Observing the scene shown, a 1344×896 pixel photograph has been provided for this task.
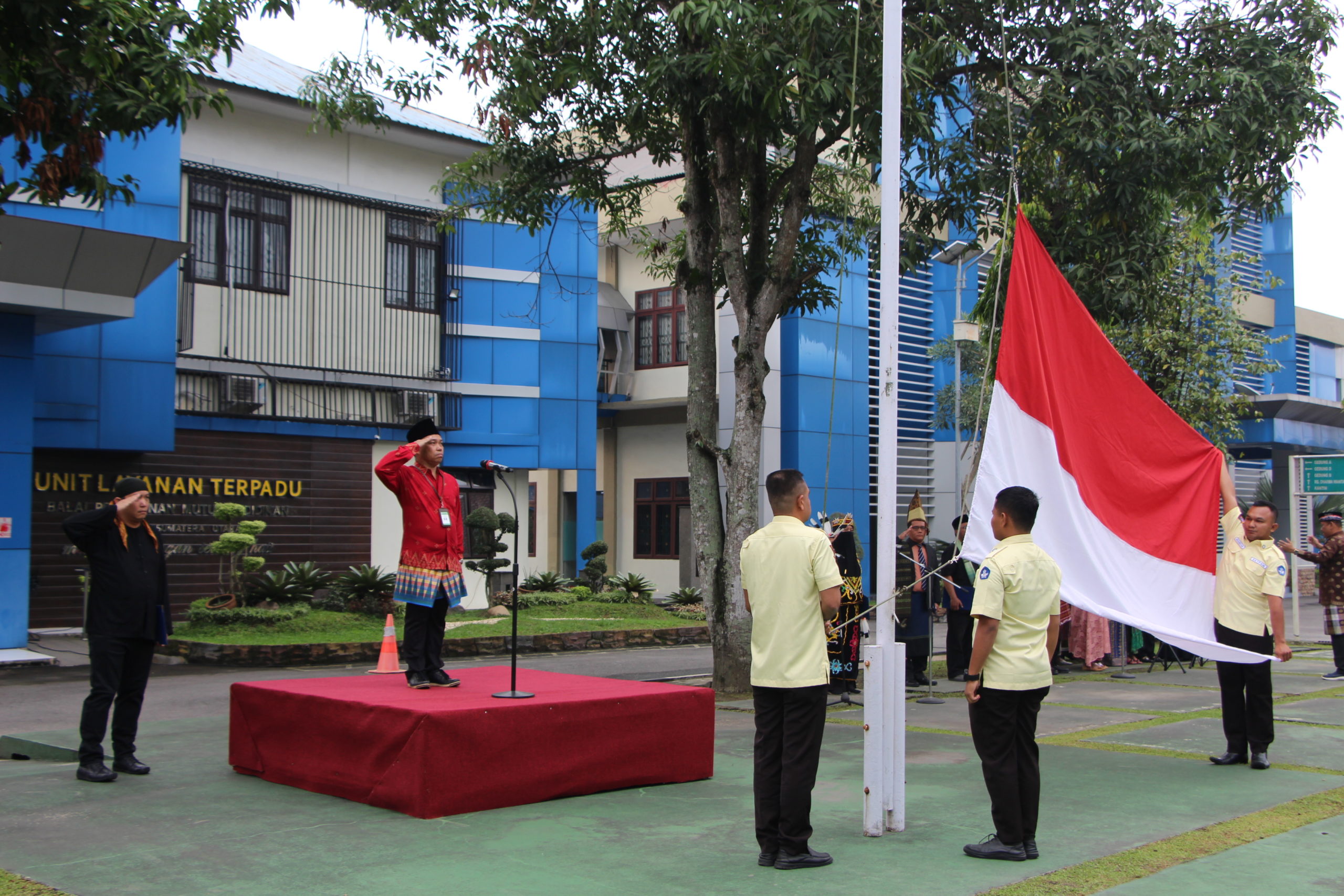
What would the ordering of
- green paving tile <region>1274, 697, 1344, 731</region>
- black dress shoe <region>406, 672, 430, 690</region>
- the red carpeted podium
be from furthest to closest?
green paving tile <region>1274, 697, 1344, 731</region> → black dress shoe <region>406, 672, 430, 690</region> → the red carpeted podium

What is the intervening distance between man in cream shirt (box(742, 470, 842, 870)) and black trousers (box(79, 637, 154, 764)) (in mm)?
4250

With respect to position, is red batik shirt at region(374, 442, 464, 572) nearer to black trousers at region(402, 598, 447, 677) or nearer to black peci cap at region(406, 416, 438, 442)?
black peci cap at region(406, 416, 438, 442)

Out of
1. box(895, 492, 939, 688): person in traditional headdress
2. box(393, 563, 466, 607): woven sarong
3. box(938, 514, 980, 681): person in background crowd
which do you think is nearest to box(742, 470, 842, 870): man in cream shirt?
box(393, 563, 466, 607): woven sarong

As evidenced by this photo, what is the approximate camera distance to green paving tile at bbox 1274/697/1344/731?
11.0m

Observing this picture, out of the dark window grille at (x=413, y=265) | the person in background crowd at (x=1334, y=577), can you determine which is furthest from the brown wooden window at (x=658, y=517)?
the person in background crowd at (x=1334, y=577)

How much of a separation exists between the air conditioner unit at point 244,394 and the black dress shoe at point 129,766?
14.0m

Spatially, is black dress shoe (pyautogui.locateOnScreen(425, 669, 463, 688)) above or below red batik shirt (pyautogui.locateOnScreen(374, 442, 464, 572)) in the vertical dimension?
below

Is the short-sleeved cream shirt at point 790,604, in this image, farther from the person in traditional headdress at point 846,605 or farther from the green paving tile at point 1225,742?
the person in traditional headdress at point 846,605

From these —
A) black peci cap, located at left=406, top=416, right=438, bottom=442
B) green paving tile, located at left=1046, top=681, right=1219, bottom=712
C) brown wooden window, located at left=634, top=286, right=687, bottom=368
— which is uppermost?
brown wooden window, located at left=634, top=286, right=687, bottom=368

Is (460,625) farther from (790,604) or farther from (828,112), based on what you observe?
(790,604)

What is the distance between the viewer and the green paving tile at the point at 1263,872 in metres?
5.33

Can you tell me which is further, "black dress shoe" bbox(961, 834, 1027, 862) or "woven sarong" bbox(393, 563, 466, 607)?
"woven sarong" bbox(393, 563, 466, 607)

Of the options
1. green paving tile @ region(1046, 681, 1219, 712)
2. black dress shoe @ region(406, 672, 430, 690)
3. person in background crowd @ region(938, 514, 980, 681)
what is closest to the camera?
black dress shoe @ region(406, 672, 430, 690)

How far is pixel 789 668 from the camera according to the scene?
5.79m
